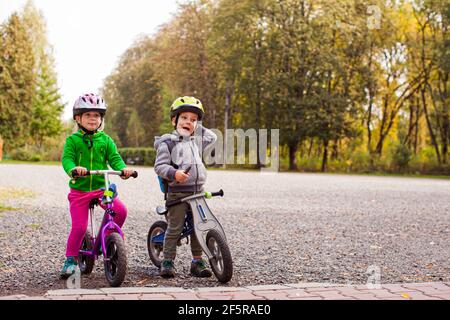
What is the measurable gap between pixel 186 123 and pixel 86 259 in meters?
1.48

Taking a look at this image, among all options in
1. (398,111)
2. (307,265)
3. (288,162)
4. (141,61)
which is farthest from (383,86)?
(307,265)

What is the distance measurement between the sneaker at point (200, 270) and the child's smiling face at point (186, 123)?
1118 mm

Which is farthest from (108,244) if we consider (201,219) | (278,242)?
(278,242)

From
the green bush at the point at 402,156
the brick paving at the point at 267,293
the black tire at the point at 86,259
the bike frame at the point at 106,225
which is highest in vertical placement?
the green bush at the point at 402,156

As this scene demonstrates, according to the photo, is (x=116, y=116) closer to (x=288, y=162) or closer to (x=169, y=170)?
(x=288, y=162)

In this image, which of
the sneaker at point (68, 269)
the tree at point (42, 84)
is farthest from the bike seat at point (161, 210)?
the tree at point (42, 84)

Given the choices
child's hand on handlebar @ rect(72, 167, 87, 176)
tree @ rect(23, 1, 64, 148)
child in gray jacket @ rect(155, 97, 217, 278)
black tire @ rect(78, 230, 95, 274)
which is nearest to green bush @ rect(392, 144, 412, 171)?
child in gray jacket @ rect(155, 97, 217, 278)

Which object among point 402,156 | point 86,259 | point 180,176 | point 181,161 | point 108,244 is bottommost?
point 86,259

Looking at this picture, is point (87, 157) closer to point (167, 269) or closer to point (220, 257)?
point (167, 269)

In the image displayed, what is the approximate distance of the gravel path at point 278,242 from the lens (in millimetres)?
5094

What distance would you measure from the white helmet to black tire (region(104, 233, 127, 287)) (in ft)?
3.37

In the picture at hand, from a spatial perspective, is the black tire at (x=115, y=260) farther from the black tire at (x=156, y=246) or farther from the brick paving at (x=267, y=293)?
the black tire at (x=156, y=246)

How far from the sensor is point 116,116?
5691 centimetres

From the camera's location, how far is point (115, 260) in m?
4.67
